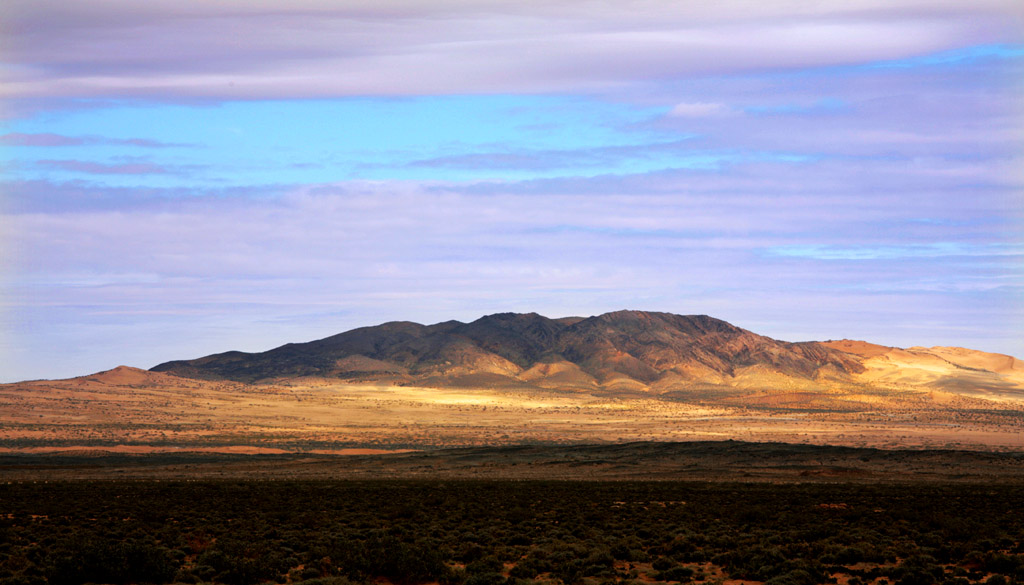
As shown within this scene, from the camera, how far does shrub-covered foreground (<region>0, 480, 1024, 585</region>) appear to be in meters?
18.1

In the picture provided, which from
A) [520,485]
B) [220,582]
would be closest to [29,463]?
[520,485]

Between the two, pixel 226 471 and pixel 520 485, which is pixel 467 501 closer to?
pixel 520 485

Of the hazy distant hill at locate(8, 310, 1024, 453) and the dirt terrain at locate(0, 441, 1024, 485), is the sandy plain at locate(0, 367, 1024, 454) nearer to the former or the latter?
the hazy distant hill at locate(8, 310, 1024, 453)

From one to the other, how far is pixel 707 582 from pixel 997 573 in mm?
6275

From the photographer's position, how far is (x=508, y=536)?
24.5 metres

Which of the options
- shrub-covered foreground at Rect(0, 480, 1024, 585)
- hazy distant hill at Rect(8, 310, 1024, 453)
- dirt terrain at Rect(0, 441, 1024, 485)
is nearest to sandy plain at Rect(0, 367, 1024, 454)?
hazy distant hill at Rect(8, 310, 1024, 453)

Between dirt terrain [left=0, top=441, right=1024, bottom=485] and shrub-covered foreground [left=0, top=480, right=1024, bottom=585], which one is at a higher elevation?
shrub-covered foreground [left=0, top=480, right=1024, bottom=585]

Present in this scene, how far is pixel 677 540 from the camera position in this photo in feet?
77.8

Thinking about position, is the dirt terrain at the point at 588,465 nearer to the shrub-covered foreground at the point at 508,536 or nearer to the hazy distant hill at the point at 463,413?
the hazy distant hill at the point at 463,413

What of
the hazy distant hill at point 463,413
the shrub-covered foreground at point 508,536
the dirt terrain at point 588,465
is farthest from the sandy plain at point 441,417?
the shrub-covered foreground at point 508,536

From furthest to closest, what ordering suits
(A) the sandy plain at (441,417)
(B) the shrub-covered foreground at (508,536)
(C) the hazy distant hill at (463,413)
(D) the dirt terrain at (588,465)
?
(C) the hazy distant hill at (463,413) < (A) the sandy plain at (441,417) < (D) the dirt terrain at (588,465) < (B) the shrub-covered foreground at (508,536)

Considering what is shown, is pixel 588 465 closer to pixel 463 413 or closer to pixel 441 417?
pixel 441 417

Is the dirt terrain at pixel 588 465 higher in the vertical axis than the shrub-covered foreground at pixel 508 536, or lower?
lower

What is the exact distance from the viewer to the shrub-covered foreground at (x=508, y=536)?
18.1 meters
